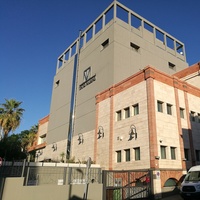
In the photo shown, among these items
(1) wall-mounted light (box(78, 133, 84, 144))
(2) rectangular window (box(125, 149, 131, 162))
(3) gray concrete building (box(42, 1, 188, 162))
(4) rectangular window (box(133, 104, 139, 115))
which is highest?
(3) gray concrete building (box(42, 1, 188, 162))

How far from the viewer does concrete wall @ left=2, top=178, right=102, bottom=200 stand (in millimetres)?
11406

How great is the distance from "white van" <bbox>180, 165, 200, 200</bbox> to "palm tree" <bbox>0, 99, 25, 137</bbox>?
3029cm

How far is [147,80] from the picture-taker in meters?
22.5

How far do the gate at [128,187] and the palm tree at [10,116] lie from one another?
2431cm

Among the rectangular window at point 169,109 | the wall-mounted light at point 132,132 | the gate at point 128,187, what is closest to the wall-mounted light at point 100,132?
the wall-mounted light at point 132,132

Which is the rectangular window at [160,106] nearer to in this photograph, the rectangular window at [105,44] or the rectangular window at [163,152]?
the rectangular window at [163,152]

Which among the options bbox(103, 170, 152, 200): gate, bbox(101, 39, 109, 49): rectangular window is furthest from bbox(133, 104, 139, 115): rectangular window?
bbox(101, 39, 109, 49): rectangular window

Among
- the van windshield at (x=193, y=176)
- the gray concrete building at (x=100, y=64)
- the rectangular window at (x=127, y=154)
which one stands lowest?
the van windshield at (x=193, y=176)

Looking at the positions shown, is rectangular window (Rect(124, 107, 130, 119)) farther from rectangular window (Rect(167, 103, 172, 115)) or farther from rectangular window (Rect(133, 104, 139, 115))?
rectangular window (Rect(167, 103, 172, 115))

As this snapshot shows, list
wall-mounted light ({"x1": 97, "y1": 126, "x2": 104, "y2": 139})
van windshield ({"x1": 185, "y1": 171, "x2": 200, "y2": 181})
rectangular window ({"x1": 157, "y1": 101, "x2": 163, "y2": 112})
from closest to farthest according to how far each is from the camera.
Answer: van windshield ({"x1": 185, "y1": 171, "x2": 200, "y2": 181}) < rectangular window ({"x1": 157, "y1": 101, "x2": 163, "y2": 112}) < wall-mounted light ({"x1": 97, "y1": 126, "x2": 104, "y2": 139})

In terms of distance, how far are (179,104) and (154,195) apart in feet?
36.6

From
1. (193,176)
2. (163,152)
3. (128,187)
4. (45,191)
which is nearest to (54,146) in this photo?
(163,152)

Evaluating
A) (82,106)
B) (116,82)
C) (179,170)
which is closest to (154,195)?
(179,170)

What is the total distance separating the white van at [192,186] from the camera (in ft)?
46.3
